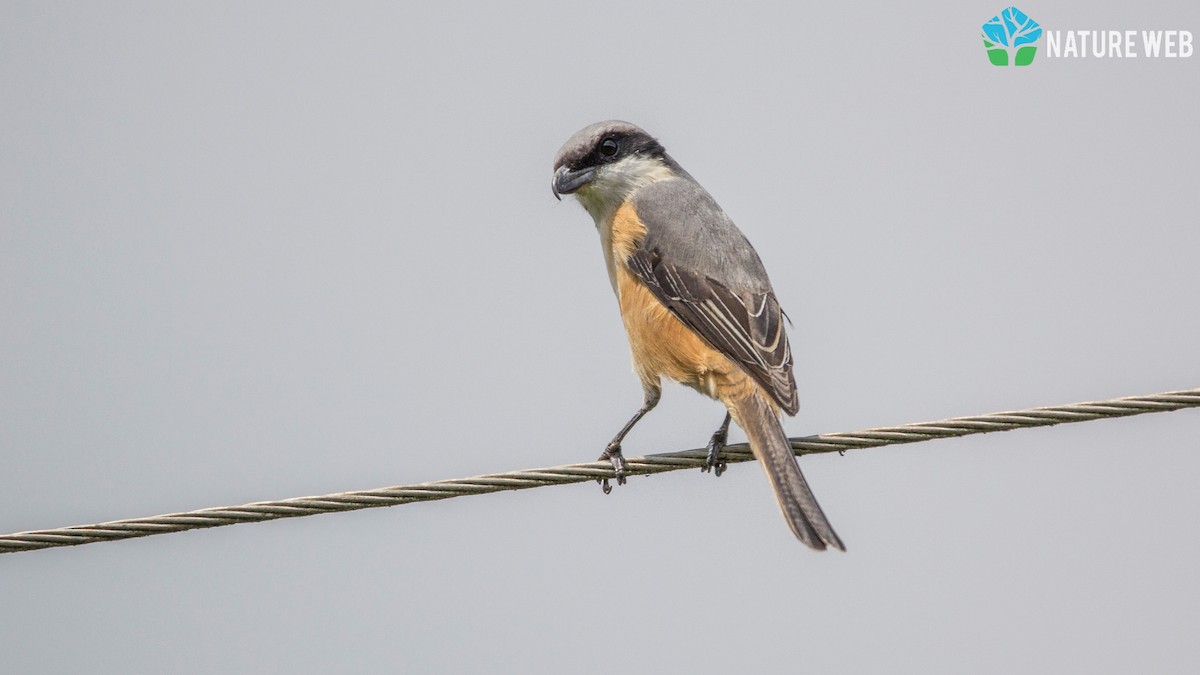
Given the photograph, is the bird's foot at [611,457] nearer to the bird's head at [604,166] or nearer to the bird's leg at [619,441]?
the bird's leg at [619,441]

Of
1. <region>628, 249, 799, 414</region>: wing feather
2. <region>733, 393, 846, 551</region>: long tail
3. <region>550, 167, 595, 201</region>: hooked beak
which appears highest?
<region>550, 167, 595, 201</region>: hooked beak

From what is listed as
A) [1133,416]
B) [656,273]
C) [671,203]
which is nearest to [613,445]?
[656,273]

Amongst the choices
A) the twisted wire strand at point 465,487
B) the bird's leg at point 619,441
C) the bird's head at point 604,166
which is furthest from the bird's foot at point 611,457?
the bird's head at point 604,166

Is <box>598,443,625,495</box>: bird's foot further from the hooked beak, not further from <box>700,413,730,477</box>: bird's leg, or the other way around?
the hooked beak

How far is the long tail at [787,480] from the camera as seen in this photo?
5.78 metres

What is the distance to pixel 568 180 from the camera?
25.8ft

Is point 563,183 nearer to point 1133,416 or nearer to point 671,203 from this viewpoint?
point 671,203

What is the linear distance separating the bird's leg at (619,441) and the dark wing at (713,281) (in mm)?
487

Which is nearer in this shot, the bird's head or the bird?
the bird

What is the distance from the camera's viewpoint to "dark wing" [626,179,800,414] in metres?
6.47

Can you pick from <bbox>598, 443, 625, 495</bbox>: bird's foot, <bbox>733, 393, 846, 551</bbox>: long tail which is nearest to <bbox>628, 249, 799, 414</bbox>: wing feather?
<bbox>733, 393, 846, 551</bbox>: long tail

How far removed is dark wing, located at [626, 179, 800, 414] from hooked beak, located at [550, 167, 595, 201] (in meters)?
0.35

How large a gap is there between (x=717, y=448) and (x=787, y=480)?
0.69 meters

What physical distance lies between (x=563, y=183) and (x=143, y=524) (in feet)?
12.1
